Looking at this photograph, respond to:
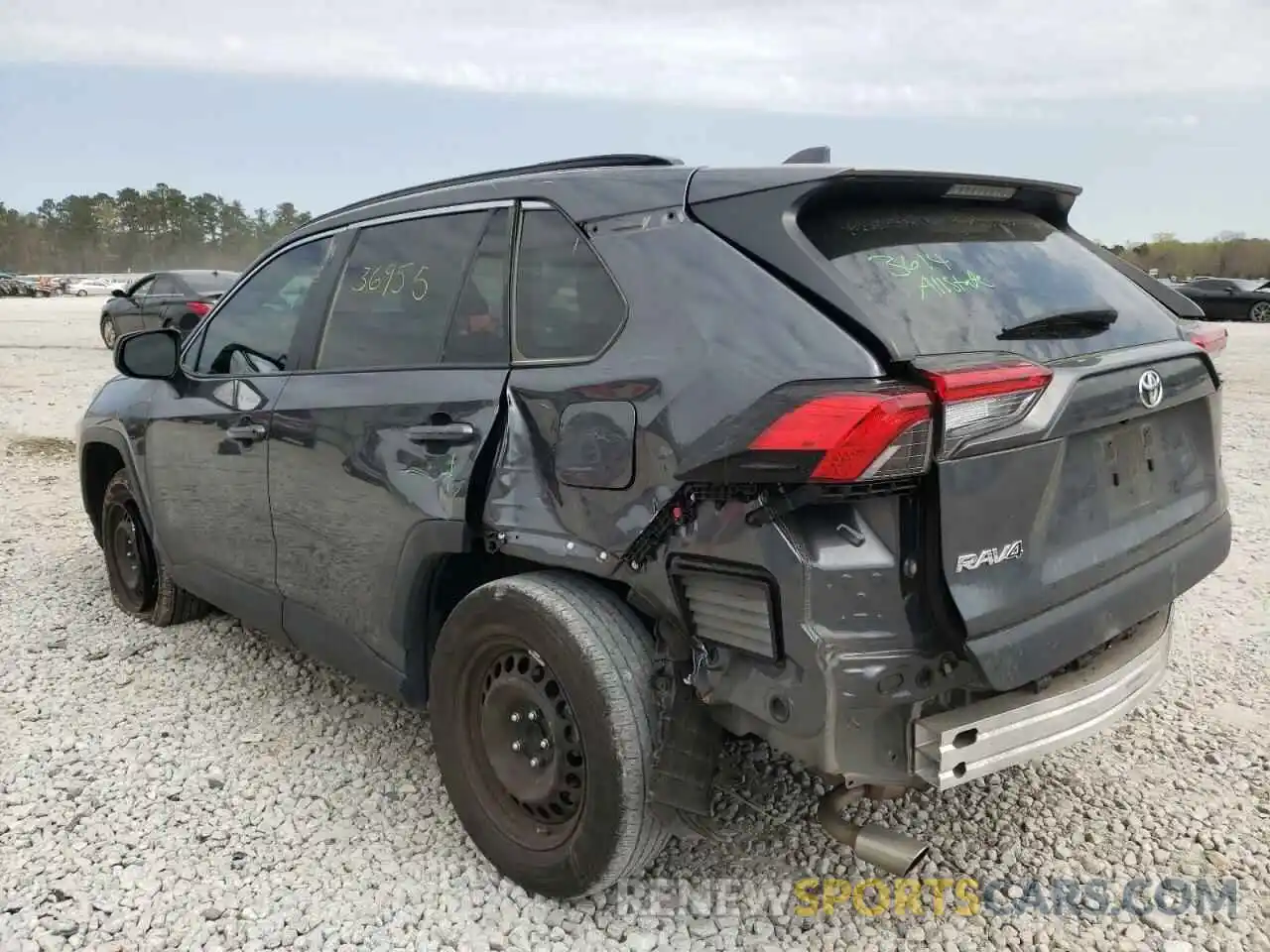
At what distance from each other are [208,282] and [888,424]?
17.2 m

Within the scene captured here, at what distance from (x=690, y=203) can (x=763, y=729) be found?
1238 mm

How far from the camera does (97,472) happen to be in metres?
5.03

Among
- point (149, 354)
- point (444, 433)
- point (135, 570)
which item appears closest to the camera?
point (444, 433)

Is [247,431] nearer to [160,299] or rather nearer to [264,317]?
[264,317]

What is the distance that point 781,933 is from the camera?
99.6 inches

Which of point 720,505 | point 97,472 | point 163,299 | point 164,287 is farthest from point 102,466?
point 164,287

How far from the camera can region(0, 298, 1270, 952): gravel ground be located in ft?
8.34

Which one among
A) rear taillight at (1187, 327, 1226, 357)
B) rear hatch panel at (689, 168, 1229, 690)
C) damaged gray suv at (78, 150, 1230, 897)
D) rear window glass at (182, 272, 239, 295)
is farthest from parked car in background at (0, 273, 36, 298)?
rear taillight at (1187, 327, 1226, 357)

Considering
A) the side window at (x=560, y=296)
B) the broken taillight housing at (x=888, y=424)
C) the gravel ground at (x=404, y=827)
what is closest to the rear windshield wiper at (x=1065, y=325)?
the broken taillight housing at (x=888, y=424)

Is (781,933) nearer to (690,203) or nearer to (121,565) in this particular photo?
(690,203)

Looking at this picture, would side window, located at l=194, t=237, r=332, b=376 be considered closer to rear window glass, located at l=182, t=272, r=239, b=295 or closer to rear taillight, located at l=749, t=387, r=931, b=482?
rear taillight, located at l=749, t=387, r=931, b=482

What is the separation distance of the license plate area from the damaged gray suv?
1 cm

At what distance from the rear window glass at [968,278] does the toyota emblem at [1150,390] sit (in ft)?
0.36

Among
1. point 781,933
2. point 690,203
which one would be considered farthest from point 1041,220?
point 781,933
